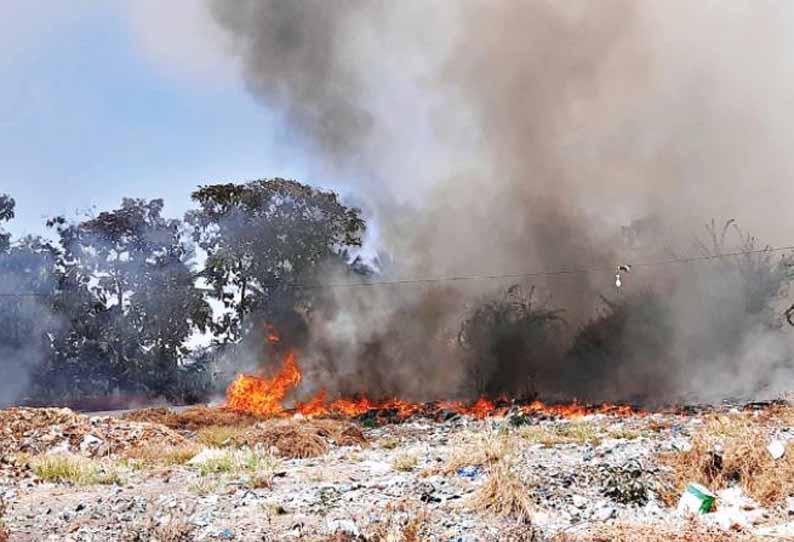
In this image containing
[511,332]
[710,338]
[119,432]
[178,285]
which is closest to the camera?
[119,432]

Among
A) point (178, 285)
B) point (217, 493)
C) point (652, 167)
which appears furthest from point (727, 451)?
point (178, 285)

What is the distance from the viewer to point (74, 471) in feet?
31.9

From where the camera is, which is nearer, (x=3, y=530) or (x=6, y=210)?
(x=3, y=530)

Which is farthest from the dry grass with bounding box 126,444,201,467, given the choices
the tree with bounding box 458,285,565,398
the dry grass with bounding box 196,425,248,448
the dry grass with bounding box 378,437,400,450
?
the tree with bounding box 458,285,565,398

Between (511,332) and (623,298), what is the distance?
372 cm

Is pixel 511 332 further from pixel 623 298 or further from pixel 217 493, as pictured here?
pixel 217 493

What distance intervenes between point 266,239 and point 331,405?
913 cm

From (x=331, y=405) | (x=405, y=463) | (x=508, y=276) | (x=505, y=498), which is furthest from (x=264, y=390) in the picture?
(x=505, y=498)

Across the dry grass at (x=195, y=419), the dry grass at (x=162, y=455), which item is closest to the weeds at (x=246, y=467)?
the dry grass at (x=162, y=455)

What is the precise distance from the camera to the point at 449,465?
8102mm

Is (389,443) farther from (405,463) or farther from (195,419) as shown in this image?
(195,419)

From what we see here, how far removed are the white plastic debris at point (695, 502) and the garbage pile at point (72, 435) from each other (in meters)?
9.30

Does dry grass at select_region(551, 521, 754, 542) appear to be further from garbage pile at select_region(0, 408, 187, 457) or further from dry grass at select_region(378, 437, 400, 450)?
garbage pile at select_region(0, 408, 187, 457)

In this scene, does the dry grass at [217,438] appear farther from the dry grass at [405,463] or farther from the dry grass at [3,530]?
the dry grass at [3,530]
